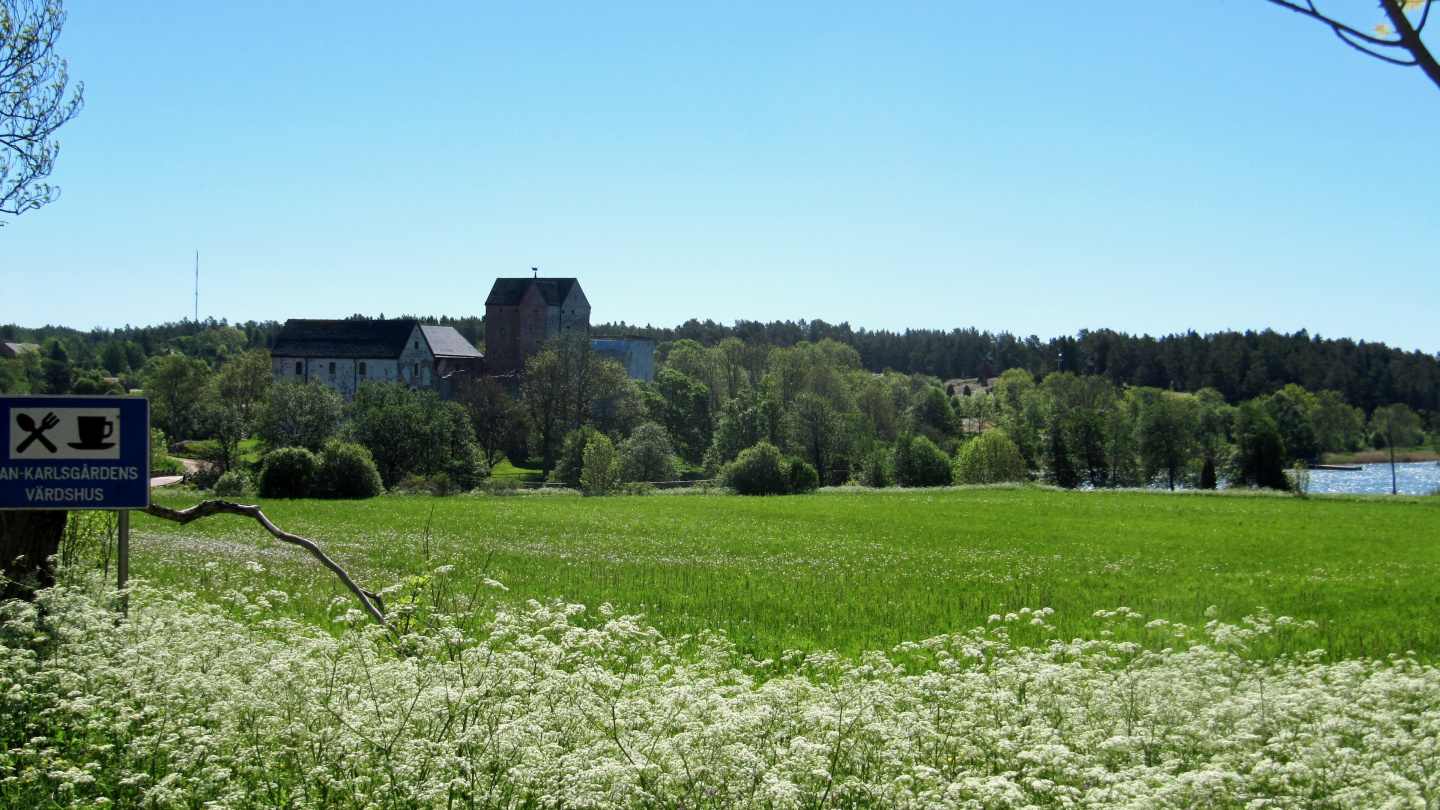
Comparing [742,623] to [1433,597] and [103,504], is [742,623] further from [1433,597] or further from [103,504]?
[1433,597]

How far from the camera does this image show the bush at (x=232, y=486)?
4319 centimetres

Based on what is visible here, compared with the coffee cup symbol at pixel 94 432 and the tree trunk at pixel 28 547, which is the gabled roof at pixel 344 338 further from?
the coffee cup symbol at pixel 94 432

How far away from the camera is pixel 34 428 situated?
6758 mm

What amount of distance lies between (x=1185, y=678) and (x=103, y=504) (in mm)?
7953

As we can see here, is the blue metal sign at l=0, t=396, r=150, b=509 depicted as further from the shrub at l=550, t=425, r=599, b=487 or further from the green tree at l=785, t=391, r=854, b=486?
the green tree at l=785, t=391, r=854, b=486

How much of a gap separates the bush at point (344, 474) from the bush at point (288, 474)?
0.48m

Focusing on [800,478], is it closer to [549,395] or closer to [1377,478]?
[549,395]

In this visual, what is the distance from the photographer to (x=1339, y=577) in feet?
62.3

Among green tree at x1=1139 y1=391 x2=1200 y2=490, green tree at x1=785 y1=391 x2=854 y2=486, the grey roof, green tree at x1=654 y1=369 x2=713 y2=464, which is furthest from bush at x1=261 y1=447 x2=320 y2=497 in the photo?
green tree at x1=1139 y1=391 x2=1200 y2=490

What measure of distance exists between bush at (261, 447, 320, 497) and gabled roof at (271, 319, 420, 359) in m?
32.6

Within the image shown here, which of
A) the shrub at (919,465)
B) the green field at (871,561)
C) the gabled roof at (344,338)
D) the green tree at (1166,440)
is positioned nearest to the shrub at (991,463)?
the shrub at (919,465)

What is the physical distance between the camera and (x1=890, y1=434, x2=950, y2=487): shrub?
192ft

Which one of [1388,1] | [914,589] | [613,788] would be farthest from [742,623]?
[1388,1]


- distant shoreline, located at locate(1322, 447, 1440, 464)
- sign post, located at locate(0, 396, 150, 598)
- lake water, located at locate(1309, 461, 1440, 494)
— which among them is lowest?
lake water, located at locate(1309, 461, 1440, 494)
